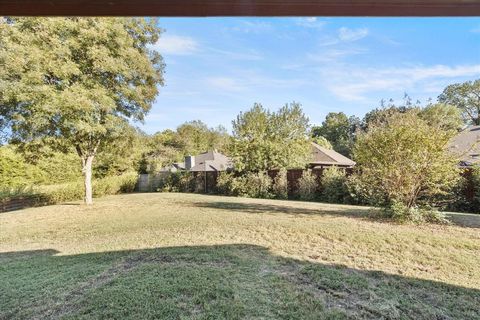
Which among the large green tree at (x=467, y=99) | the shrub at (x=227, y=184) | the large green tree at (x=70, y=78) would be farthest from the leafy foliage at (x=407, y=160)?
the large green tree at (x=467, y=99)

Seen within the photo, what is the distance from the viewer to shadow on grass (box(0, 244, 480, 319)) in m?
3.06

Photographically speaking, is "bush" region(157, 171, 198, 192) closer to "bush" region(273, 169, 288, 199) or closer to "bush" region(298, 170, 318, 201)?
"bush" region(273, 169, 288, 199)

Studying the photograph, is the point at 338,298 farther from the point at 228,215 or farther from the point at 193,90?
the point at 193,90

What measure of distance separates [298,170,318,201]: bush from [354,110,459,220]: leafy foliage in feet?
18.1

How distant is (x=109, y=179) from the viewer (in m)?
19.1

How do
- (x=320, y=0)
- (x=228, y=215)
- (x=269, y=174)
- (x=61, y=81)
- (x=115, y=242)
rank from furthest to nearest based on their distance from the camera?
(x=269, y=174), (x=61, y=81), (x=228, y=215), (x=115, y=242), (x=320, y=0)

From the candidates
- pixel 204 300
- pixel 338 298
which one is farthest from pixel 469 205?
pixel 204 300

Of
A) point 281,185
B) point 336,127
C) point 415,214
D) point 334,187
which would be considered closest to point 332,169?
point 334,187

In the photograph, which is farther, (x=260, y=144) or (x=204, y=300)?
(x=260, y=144)

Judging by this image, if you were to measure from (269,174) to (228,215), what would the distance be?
24.7 feet

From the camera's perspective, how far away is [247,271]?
164 inches

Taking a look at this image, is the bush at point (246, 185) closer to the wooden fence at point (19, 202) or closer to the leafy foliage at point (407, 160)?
the leafy foliage at point (407, 160)

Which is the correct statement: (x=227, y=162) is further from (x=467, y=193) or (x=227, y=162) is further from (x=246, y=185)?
(x=467, y=193)

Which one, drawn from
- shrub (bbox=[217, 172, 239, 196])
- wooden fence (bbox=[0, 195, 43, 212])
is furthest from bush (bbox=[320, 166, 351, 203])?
wooden fence (bbox=[0, 195, 43, 212])
